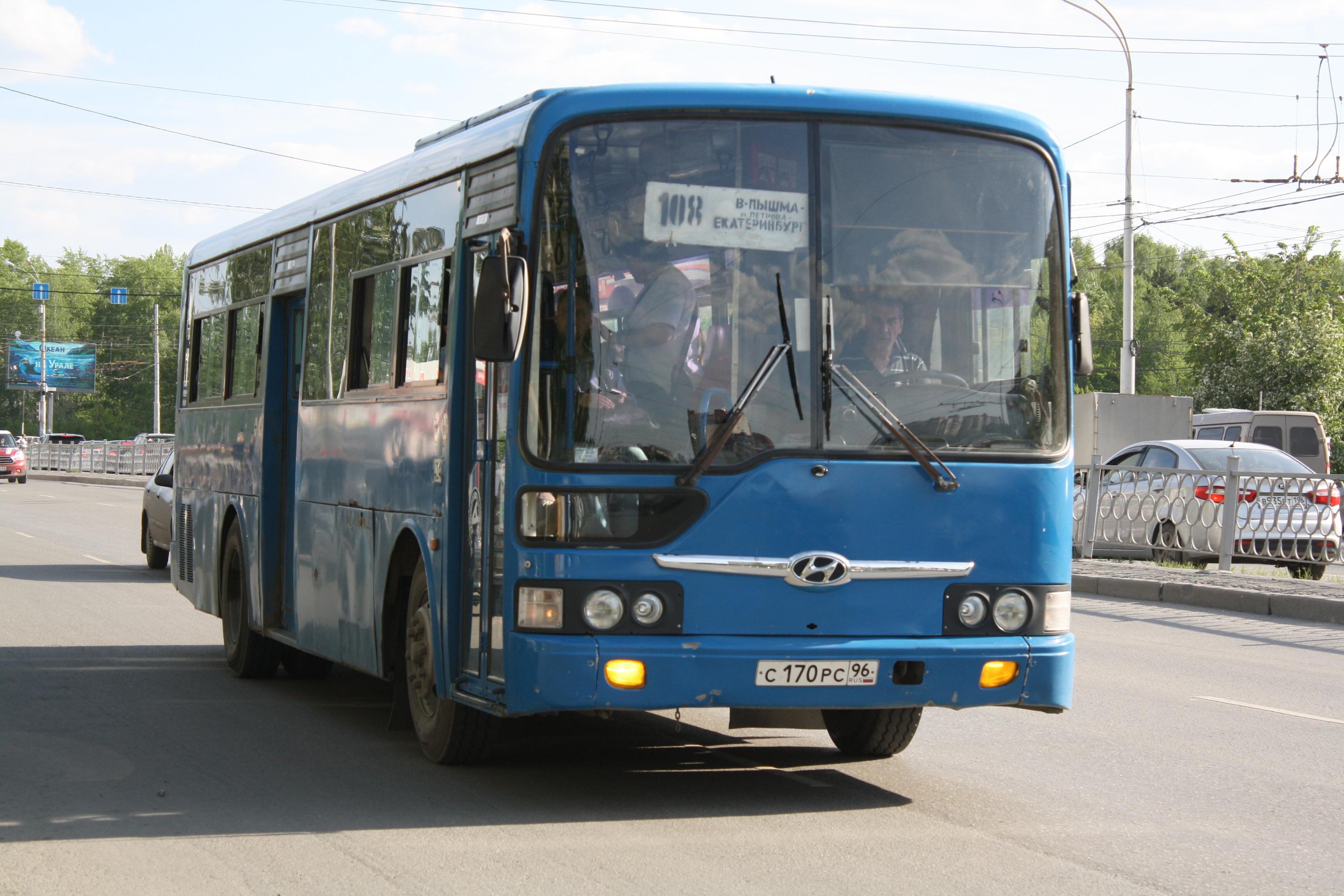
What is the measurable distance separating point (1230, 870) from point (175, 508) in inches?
367

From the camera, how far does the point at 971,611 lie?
21.7 ft

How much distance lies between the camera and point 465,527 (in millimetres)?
7090

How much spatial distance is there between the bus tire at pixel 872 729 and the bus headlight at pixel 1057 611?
105 cm

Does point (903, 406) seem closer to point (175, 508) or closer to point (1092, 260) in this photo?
point (175, 508)

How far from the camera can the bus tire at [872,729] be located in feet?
25.5

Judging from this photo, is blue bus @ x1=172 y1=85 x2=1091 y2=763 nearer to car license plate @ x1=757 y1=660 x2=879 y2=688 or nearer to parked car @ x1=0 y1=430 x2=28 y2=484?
car license plate @ x1=757 y1=660 x2=879 y2=688

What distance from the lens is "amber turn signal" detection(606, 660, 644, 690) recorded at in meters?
6.23

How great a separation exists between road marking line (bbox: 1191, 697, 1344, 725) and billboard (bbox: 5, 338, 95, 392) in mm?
91723

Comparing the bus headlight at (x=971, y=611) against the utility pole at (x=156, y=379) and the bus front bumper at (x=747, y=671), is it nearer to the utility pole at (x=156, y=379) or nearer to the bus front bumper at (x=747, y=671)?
the bus front bumper at (x=747, y=671)

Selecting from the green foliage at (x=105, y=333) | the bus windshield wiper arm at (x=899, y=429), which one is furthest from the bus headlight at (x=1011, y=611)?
the green foliage at (x=105, y=333)

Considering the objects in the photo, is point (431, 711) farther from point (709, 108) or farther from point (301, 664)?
point (301, 664)

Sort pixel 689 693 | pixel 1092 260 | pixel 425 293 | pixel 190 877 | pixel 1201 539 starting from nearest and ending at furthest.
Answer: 1. pixel 190 877
2. pixel 689 693
3. pixel 425 293
4. pixel 1201 539
5. pixel 1092 260

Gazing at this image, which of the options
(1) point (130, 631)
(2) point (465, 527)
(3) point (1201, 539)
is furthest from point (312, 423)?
(3) point (1201, 539)

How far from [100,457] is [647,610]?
199 ft
